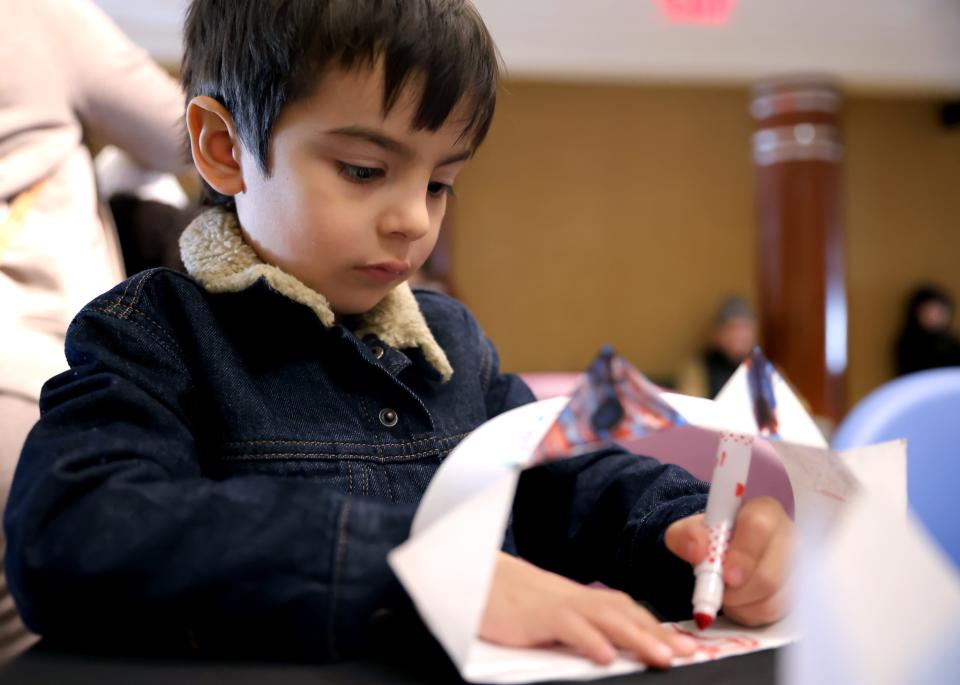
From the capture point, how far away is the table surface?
1.27 feet

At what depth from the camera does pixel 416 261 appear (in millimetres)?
630

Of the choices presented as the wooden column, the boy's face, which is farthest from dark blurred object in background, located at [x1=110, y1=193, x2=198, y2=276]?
the wooden column

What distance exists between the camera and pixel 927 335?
5.07m

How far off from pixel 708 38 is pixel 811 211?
99 centimetres

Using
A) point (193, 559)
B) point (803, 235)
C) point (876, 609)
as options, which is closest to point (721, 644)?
point (876, 609)

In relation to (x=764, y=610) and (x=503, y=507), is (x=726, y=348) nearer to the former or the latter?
(x=764, y=610)

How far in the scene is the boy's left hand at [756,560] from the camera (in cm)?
47

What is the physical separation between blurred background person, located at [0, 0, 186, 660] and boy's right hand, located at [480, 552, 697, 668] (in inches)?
16.5

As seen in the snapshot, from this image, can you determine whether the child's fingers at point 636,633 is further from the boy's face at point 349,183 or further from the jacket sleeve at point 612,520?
the boy's face at point 349,183

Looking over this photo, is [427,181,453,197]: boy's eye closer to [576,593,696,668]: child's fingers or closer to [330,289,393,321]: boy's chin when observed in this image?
[330,289,393,321]: boy's chin

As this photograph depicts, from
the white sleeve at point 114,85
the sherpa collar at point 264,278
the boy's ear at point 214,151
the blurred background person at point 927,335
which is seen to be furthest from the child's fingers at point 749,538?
the blurred background person at point 927,335

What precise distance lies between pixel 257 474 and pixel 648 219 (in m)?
4.88

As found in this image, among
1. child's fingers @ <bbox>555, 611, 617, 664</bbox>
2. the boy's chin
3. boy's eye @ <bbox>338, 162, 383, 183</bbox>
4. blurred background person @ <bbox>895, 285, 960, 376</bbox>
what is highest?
boy's eye @ <bbox>338, 162, 383, 183</bbox>

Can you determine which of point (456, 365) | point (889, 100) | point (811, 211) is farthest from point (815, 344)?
point (456, 365)
